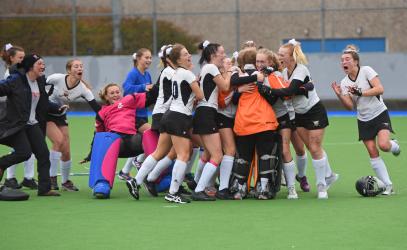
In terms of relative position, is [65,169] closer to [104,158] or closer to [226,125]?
[104,158]

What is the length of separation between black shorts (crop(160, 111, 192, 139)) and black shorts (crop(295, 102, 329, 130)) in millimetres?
1360

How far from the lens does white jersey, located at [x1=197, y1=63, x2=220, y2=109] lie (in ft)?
36.9

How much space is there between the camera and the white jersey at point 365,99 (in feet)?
38.0

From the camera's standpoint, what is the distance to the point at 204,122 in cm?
1127

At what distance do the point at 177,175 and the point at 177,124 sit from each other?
0.58 meters

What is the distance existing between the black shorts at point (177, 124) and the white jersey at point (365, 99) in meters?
1.90

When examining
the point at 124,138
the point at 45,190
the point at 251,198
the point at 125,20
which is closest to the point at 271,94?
the point at 251,198

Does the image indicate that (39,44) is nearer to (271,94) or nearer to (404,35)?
(404,35)

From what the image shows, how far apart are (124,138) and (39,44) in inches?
759

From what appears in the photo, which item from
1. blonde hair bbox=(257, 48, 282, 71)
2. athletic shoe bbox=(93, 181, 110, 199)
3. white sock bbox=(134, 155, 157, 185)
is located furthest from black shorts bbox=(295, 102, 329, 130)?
athletic shoe bbox=(93, 181, 110, 199)

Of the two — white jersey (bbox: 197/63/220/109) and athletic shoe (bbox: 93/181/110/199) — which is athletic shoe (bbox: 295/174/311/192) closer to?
white jersey (bbox: 197/63/220/109)

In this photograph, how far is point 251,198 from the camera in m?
11.5

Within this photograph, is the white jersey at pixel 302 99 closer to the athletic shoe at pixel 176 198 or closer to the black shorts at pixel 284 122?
the black shorts at pixel 284 122

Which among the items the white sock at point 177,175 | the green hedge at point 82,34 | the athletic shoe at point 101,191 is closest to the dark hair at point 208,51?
the white sock at point 177,175
